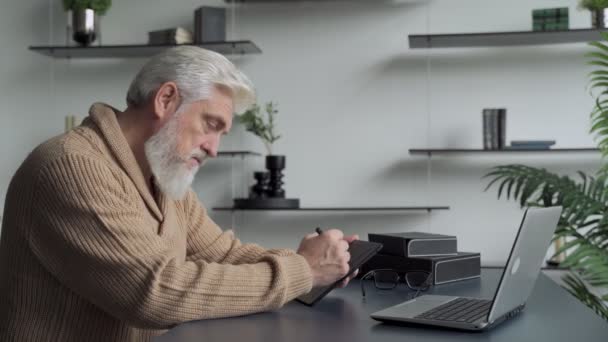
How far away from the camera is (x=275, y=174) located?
12.4ft

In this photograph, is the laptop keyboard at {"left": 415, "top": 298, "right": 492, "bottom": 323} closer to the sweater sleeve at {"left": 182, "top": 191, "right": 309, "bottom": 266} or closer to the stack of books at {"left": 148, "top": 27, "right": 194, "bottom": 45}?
the sweater sleeve at {"left": 182, "top": 191, "right": 309, "bottom": 266}

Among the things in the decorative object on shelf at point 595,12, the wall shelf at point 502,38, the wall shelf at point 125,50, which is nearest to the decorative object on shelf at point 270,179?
the wall shelf at point 125,50

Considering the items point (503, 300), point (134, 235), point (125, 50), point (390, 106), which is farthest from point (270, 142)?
point (503, 300)

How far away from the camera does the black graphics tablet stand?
5.12 ft

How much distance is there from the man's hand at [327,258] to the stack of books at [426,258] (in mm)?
258

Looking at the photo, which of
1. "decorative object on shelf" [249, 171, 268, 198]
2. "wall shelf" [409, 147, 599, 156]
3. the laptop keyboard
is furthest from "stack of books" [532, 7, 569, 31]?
the laptop keyboard

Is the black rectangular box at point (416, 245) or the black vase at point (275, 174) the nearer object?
the black rectangular box at point (416, 245)

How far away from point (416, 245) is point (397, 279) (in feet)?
0.36

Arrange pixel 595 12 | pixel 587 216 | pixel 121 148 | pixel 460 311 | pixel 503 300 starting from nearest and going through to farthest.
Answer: pixel 503 300 → pixel 460 311 → pixel 121 148 → pixel 587 216 → pixel 595 12

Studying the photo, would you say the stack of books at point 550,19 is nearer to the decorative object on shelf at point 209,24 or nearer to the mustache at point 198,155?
the decorative object on shelf at point 209,24

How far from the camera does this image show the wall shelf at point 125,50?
3.82m

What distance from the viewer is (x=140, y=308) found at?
1.41 m

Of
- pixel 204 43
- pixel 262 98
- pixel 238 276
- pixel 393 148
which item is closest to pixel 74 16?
pixel 204 43

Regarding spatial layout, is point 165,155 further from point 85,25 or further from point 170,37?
point 85,25
